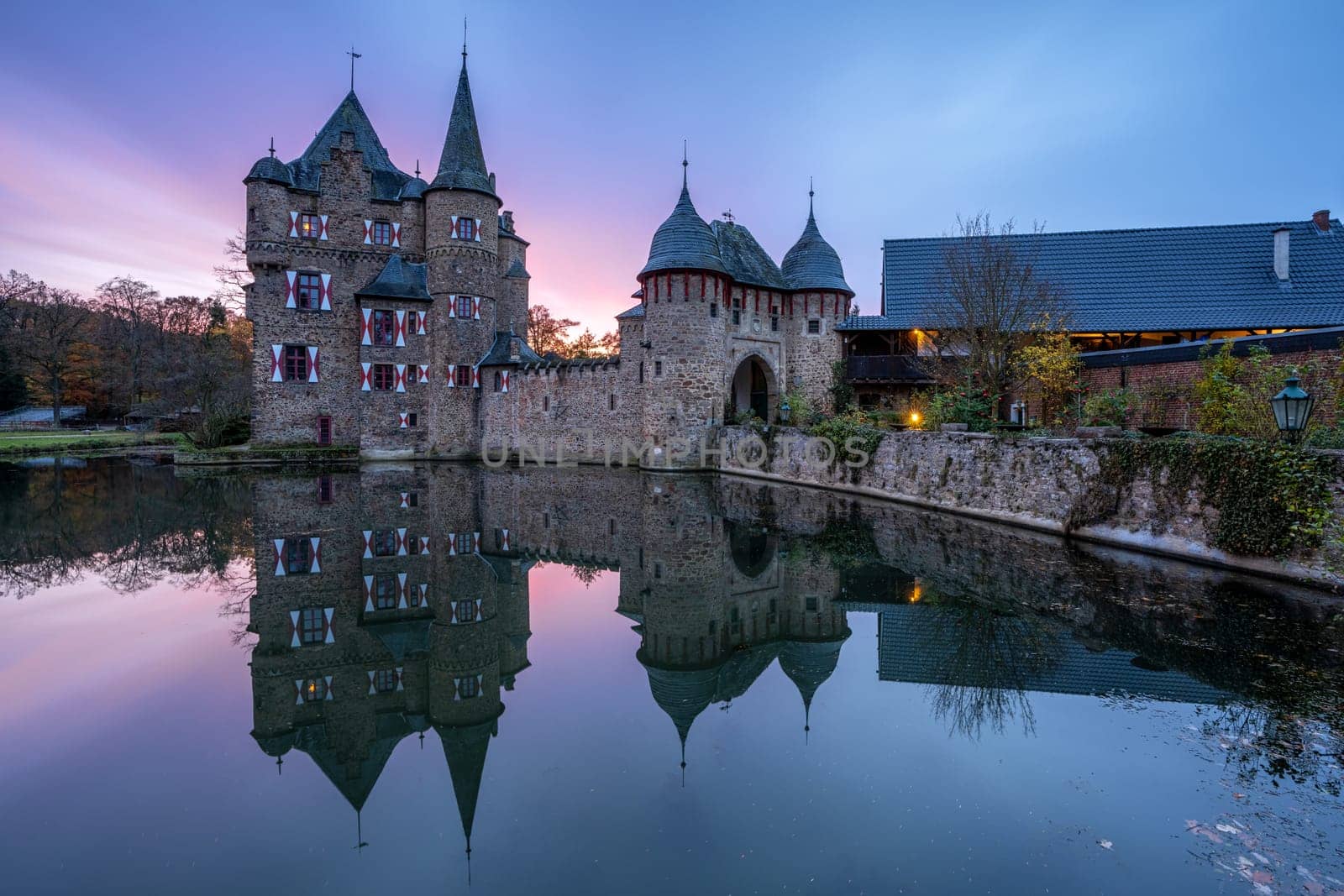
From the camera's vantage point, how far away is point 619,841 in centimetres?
306

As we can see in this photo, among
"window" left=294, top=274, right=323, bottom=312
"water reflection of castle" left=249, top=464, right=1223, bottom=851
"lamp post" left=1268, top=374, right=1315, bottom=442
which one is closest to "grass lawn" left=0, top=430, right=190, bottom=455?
"window" left=294, top=274, right=323, bottom=312

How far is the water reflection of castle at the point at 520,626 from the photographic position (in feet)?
14.4

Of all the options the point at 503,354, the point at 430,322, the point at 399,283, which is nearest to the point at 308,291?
the point at 399,283

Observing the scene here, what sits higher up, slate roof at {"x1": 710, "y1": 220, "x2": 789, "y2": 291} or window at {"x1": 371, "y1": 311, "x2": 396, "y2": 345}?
slate roof at {"x1": 710, "y1": 220, "x2": 789, "y2": 291}

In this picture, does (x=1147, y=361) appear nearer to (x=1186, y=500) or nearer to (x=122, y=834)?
(x=1186, y=500)

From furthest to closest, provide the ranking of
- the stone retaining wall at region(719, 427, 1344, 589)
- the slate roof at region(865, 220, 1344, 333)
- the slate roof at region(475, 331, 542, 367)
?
the slate roof at region(475, 331, 542, 367), the slate roof at region(865, 220, 1344, 333), the stone retaining wall at region(719, 427, 1344, 589)

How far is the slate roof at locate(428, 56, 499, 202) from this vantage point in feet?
78.7

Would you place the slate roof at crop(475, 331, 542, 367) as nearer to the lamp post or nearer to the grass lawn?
the grass lawn

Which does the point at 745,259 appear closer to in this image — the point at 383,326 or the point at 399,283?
the point at 399,283

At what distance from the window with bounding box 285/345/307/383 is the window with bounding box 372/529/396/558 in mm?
17194

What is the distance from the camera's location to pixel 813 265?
24.3 meters

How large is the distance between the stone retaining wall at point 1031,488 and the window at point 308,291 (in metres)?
18.6

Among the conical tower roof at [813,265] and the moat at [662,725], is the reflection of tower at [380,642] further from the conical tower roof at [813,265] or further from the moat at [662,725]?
the conical tower roof at [813,265]

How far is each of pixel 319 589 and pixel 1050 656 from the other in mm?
7373
